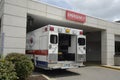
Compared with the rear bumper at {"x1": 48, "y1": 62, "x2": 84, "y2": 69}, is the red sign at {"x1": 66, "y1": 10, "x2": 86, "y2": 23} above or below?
above

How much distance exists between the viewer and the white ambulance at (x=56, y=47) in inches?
401

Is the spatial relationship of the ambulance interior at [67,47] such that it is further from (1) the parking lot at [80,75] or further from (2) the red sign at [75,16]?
(2) the red sign at [75,16]

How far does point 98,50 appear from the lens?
25047 millimetres

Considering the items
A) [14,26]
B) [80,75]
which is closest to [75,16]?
[80,75]

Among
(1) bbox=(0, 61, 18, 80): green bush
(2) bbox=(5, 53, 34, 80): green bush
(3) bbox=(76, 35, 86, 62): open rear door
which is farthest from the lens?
(3) bbox=(76, 35, 86, 62): open rear door

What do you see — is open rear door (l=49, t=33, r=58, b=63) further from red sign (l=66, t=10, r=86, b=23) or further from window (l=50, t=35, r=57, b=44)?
red sign (l=66, t=10, r=86, b=23)

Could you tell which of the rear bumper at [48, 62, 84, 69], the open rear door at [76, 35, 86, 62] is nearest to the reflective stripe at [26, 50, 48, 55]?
the rear bumper at [48, 62, 84, 69]

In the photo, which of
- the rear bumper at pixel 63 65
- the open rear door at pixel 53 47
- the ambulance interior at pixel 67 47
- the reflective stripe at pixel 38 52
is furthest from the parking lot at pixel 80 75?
the reflective stripe at pixel 38 52

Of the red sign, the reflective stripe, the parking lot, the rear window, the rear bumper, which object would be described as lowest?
the parking lot

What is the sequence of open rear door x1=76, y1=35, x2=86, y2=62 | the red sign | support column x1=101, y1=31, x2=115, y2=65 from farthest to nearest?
1. support column x1=101, y1=31, x2=115, y2=65
2. the red sign
3. open rear door x1=76, y1=35, x2=86, y2=62

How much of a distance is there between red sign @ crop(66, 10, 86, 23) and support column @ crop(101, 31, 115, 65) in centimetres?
407

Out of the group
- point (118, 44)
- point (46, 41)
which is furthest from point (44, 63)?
point (118, 44)

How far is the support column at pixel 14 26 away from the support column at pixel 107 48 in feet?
32.6

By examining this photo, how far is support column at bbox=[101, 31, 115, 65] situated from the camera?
1772 cm
